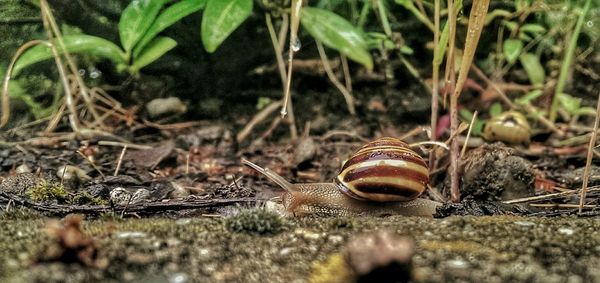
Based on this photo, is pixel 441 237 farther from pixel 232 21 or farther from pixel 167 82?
pixel 167 82

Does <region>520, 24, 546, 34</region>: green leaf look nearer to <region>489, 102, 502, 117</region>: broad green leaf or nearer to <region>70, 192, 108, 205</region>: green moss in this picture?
<region>489, 102, 502, 117</region>: broad green leaf

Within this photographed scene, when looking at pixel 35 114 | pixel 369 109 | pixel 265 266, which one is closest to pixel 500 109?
pixel 369 109

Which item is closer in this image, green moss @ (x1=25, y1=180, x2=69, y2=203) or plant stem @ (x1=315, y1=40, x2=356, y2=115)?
green moss @ (x1=25, y1=180, x2=69, y2=203)

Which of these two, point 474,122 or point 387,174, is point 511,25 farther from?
point 387,174

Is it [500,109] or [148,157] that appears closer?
[148,157]

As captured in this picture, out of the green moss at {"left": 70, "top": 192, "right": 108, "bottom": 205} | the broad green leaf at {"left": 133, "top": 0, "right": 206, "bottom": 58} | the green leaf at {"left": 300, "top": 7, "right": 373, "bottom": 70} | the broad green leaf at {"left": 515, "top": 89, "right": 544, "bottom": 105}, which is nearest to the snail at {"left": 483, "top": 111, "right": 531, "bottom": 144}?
the broad green leaf at {"left": 515, "top": 89, "right": 544, "bottom": 105}

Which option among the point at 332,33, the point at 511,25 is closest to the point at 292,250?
the point at 332,33

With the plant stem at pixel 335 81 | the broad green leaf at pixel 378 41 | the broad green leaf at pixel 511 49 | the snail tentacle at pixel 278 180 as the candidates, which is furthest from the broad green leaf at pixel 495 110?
the snail tentacle at pixel 278 180
